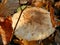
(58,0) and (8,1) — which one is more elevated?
(8,1)

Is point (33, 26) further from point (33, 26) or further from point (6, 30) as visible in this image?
point (6, 30)

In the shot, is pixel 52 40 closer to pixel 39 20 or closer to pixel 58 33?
pixel 58 33

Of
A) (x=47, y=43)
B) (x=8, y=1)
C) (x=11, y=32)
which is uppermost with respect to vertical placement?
(x=8, y=1)

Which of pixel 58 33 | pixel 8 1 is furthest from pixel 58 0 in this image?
pixel 8 1
